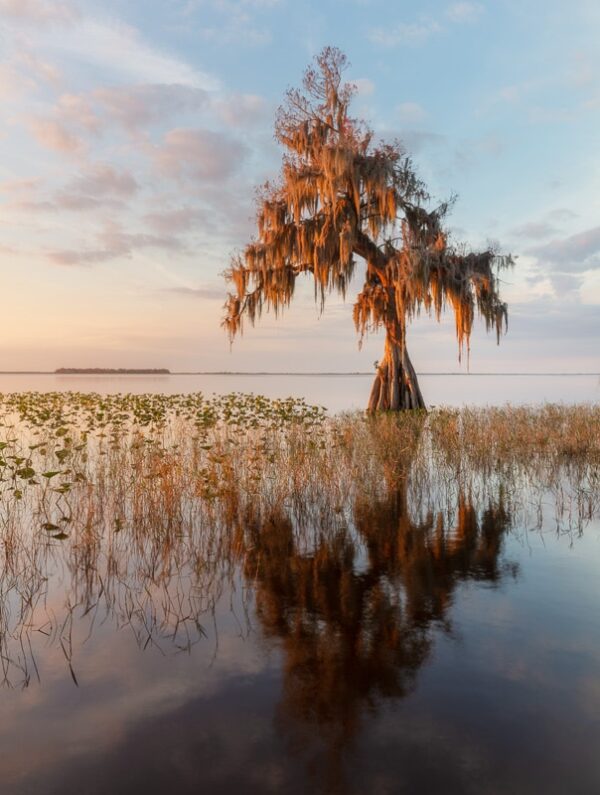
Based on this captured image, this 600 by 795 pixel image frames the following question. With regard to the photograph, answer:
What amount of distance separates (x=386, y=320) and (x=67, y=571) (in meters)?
17.6

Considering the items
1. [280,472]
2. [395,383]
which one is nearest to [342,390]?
[395,383]

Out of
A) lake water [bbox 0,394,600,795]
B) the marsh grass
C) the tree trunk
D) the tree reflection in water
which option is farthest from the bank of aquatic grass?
the tree trunk

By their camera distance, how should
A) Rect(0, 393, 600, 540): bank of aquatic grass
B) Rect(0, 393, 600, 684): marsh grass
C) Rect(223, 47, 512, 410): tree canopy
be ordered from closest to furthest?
Rect(0, 393, 600, 684): marsh grass < Rect(0, 393, 600, 540): bank of aquatic grass < Rect(223, 47, 512, 410): tree canopy

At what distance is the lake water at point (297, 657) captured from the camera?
2734mm

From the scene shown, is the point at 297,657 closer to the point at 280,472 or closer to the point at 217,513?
the point at 217,513

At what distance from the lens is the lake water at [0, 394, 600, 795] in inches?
108

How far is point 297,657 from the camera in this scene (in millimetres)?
3752

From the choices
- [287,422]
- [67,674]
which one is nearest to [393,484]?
[67,674]

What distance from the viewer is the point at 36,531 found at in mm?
6516

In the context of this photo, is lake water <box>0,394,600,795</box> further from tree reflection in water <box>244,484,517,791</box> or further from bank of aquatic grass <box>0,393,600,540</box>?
bank of aquatic grass <box>0,393,600,540</box>

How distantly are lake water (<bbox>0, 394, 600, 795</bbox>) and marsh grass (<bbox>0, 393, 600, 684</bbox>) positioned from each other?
1.4 inches

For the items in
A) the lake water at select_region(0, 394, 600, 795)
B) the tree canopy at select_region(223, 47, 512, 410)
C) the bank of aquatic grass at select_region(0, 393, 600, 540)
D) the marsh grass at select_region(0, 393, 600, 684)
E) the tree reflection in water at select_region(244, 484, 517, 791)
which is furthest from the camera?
the tree canopy at select_region(223, 47, 512, 410)

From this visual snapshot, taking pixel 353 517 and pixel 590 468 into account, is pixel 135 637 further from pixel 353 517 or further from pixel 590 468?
pixel 590 468

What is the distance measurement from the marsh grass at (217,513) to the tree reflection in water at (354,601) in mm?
64
